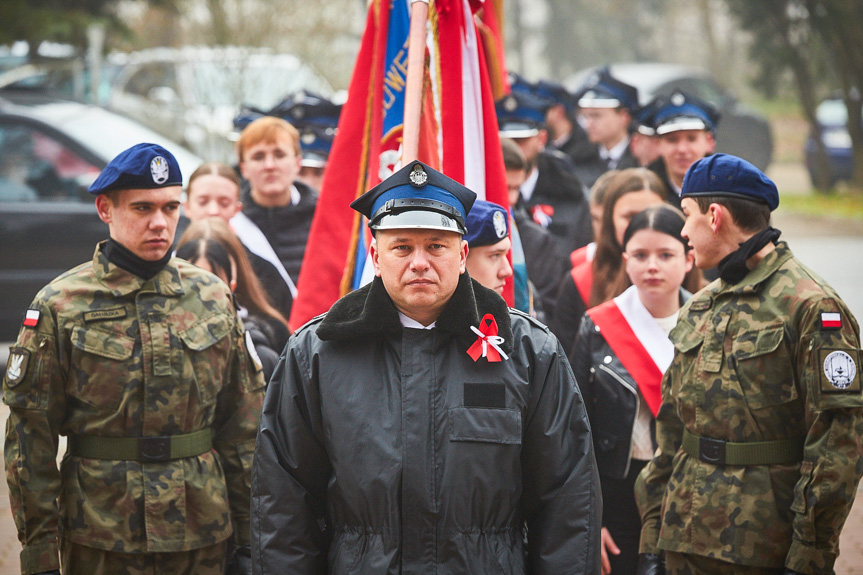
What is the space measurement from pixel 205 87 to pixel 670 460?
11816 millimetres

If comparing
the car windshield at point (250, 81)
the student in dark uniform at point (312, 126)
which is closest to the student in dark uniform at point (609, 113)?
the student in dark uniform at point (312, 126)

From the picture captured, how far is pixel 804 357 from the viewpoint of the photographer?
343cm

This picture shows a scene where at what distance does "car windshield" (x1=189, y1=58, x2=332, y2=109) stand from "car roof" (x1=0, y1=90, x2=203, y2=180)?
4312 millimetres

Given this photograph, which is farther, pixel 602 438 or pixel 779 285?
pixel 602 438

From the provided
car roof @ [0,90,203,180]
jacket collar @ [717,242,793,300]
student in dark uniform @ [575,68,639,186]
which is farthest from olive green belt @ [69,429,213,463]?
student in dark uniform @ [575,68,639,186]

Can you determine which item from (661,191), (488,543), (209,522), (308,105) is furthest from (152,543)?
(308,105)

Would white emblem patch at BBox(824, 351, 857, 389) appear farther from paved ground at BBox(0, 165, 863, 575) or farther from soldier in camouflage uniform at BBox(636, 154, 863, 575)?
paved ground at BBox(0, 165, 863, 575)

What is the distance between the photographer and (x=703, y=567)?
12.1 ft

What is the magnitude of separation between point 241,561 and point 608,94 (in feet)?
21.8

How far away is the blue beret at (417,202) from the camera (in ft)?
9.71

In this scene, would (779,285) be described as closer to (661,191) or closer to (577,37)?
(661,191)

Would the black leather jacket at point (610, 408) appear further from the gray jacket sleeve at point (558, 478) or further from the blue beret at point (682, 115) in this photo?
the blue beret at point (682, 115)

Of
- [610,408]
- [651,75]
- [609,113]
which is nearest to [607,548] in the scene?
[610,408]

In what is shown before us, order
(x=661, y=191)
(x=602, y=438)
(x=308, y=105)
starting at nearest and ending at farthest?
1. (x=602, y=438)
2. (x=661, y=191)
3. (x=308, y=105)
